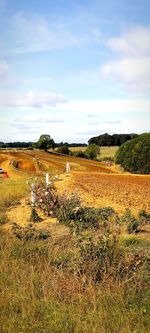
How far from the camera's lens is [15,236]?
10.7 m

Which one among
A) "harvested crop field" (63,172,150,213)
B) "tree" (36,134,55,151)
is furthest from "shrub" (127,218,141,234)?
"tree" (36,134,55,151)

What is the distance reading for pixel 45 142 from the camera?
332 ft

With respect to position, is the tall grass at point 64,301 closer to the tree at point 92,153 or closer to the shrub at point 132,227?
the shrub at point 132,227

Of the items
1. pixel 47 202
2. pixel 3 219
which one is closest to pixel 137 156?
pixel 47 202

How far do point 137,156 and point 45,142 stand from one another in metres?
45.0

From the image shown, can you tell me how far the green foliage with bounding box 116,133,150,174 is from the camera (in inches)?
2242

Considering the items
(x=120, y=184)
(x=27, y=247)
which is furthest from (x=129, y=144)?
(x=27, y=247)

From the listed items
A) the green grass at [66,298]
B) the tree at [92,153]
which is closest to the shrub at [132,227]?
the green grass at [66,298]

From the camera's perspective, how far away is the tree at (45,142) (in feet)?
331

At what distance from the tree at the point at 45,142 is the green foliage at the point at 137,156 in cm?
3909

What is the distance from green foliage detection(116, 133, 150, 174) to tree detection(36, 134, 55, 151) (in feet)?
128

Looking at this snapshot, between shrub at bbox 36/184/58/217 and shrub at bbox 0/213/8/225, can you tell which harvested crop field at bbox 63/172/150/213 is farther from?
shrub at bbox 0/213/8/225

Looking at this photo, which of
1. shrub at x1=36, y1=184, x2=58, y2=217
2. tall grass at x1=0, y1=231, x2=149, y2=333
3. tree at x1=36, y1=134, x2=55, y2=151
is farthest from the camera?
tree at x1=36, y1=134, x2=55, y2=151

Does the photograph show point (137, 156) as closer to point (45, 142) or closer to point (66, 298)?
point (45, 142)
